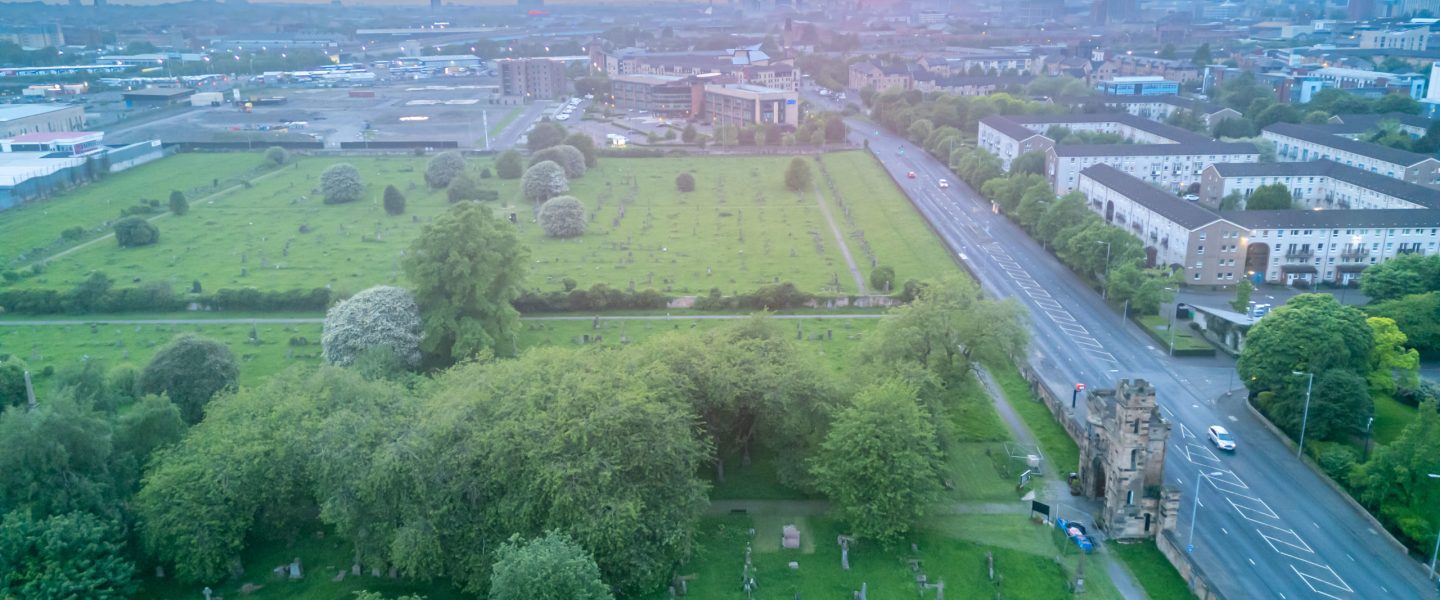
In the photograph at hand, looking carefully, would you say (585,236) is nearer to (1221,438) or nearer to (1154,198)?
(1154,198)

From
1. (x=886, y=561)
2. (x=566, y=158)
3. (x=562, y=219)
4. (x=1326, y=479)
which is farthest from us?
(x=566, y=158)

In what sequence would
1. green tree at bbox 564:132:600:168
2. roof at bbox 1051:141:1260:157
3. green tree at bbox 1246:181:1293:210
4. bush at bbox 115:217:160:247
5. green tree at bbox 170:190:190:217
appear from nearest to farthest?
1. green tree at bbox 1246:181:1293:210
2. bush at bbox 115:217:160:247
3. green tree at bbox 170:190:190:217
4. roof at bbox 1051:141:1260:157
5. green tree at bbox 564:132:600:168

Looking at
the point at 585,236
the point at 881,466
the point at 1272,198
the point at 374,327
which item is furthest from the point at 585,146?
the point at 881,466

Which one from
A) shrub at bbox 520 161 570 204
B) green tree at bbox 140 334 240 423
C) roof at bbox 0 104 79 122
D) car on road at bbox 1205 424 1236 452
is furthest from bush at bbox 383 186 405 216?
car on road at bbox 1205 424 1236 452

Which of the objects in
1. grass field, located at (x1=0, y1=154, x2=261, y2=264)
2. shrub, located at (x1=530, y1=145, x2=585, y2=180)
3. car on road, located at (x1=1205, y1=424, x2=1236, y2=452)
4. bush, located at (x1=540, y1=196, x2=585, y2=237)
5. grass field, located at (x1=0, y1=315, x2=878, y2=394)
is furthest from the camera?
shrub, located at (x1=530, y1=145, x2=585, y2=180)

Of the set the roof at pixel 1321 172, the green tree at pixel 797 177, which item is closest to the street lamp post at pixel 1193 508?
the roof at pixel 1321 172

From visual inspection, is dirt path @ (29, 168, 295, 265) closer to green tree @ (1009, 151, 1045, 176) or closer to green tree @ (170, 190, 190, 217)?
green tree @ (170, 190, 190, 217)
